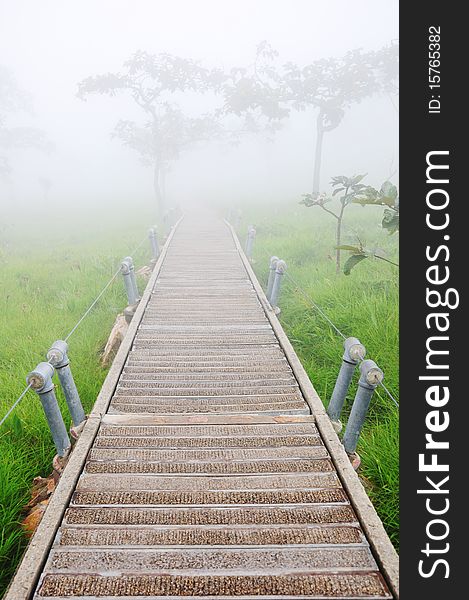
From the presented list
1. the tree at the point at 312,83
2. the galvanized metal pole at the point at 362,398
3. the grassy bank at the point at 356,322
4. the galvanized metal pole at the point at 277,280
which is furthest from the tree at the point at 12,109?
the galvanized metal pole at the point at 362,398

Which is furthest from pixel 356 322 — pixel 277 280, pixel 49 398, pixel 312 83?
pixel 312 83

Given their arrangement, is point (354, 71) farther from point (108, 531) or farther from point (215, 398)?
point (108, 531)

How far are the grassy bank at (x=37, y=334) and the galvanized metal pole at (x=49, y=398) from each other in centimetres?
37

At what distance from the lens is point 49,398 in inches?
100

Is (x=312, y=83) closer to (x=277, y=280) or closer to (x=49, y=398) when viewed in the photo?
(x=277, y=280)

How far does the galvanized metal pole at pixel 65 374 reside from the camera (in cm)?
275

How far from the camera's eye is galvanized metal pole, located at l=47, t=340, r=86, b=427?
9.02ft

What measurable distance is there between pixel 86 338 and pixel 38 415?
221cm

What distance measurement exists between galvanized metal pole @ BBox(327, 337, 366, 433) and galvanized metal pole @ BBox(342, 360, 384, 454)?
17cm

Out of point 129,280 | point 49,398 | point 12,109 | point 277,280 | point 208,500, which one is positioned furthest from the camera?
point 12,109

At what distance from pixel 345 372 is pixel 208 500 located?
4.45ft

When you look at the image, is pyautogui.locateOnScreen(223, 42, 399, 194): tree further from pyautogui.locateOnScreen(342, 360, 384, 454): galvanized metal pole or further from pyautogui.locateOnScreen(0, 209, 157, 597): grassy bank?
pyautogui.locateOnScreen(342, 360, 384, 454): galvanized metal pole

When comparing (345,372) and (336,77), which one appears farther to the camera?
(336,77)

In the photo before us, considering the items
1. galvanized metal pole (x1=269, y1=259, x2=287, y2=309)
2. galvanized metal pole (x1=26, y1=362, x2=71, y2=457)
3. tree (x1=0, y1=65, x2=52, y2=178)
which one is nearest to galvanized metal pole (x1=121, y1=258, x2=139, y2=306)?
galvanized metal pole (x1=269, y1=259, x2=287, y2=309)
